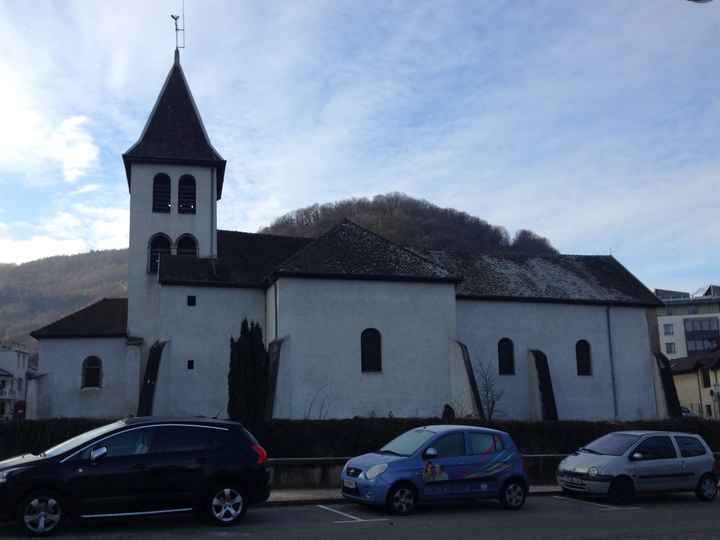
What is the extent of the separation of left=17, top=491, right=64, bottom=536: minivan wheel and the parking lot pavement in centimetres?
30

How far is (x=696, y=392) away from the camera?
6034 centimetres

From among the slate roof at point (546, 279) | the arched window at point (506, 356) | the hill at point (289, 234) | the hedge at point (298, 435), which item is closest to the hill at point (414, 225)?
the hill at point (289, 234)

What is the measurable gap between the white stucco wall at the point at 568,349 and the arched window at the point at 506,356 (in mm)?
191

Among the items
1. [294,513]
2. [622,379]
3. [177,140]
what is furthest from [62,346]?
[622,379]

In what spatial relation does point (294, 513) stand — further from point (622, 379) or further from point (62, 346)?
point (622, 379)

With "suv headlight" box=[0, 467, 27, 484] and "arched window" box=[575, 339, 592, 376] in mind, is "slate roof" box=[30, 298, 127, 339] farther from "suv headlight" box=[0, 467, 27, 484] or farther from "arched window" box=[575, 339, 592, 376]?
"suv headlight" box=[0, 467, 27, 484]

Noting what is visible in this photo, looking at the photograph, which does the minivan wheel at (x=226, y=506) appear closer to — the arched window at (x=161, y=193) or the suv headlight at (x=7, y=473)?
the suv headlight at (x=7, y=473)

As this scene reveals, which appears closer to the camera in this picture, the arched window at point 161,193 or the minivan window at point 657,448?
the minivan window at point 657,448

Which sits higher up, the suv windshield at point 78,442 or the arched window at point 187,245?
the arched window at point 187,245

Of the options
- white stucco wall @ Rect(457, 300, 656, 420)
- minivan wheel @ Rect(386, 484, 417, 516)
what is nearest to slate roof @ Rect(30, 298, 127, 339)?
white stucco wall @ Rect(457, 300, 656, 420)

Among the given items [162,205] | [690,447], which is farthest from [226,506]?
[162,205]

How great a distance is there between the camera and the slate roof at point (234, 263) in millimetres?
31234

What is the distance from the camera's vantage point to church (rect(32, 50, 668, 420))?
2855cm

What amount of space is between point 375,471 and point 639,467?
20.2ft
